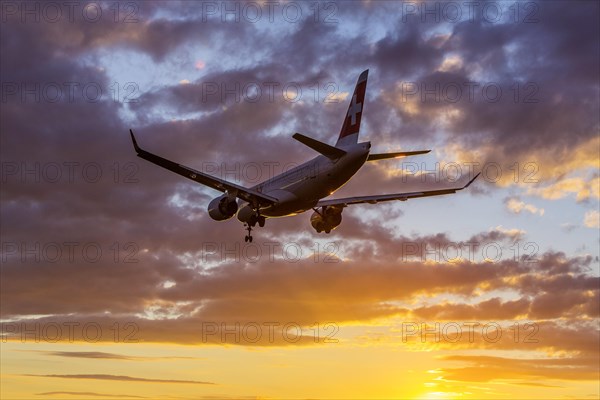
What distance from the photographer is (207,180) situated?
61906 mm

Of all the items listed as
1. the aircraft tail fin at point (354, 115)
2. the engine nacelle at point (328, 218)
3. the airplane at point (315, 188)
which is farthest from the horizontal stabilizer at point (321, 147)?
the engine nacelle at point (328, 218)

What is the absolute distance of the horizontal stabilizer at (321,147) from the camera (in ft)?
179

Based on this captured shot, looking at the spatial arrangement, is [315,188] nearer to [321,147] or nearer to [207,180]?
[321,147]

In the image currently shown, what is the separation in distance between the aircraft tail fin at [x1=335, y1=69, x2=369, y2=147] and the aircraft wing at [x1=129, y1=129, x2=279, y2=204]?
7.71m

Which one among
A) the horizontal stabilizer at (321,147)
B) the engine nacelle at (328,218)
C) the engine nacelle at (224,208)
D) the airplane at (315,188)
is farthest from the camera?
the engine nacelle at (328,218)

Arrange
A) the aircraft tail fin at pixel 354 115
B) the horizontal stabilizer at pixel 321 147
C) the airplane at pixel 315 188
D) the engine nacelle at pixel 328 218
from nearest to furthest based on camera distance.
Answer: the horizontal stabilizer at pixel 321 147
the airplane at pixel 315 188
the aircraft tail fin at pixel 354 115
the engine nacelle at pixel 328 218

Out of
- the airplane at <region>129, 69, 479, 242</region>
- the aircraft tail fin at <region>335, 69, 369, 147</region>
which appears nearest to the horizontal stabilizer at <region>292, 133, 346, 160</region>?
the airplane at <region>129, 69, 479, 242</region>

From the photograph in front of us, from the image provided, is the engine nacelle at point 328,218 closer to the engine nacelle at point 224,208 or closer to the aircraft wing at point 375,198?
the aircraft wing at point 375,198

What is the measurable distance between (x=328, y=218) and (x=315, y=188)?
7.34 metres

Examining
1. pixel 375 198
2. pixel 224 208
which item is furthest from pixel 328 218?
pixel 224 208

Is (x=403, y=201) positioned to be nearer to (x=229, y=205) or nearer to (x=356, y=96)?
(x=356, y=96)

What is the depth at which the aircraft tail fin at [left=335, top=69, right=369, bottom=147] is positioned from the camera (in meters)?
65.0

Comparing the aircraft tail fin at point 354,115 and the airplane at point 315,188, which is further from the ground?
the aircraft tail fin at point 354,115

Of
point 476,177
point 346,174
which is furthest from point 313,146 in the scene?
point 476,177
